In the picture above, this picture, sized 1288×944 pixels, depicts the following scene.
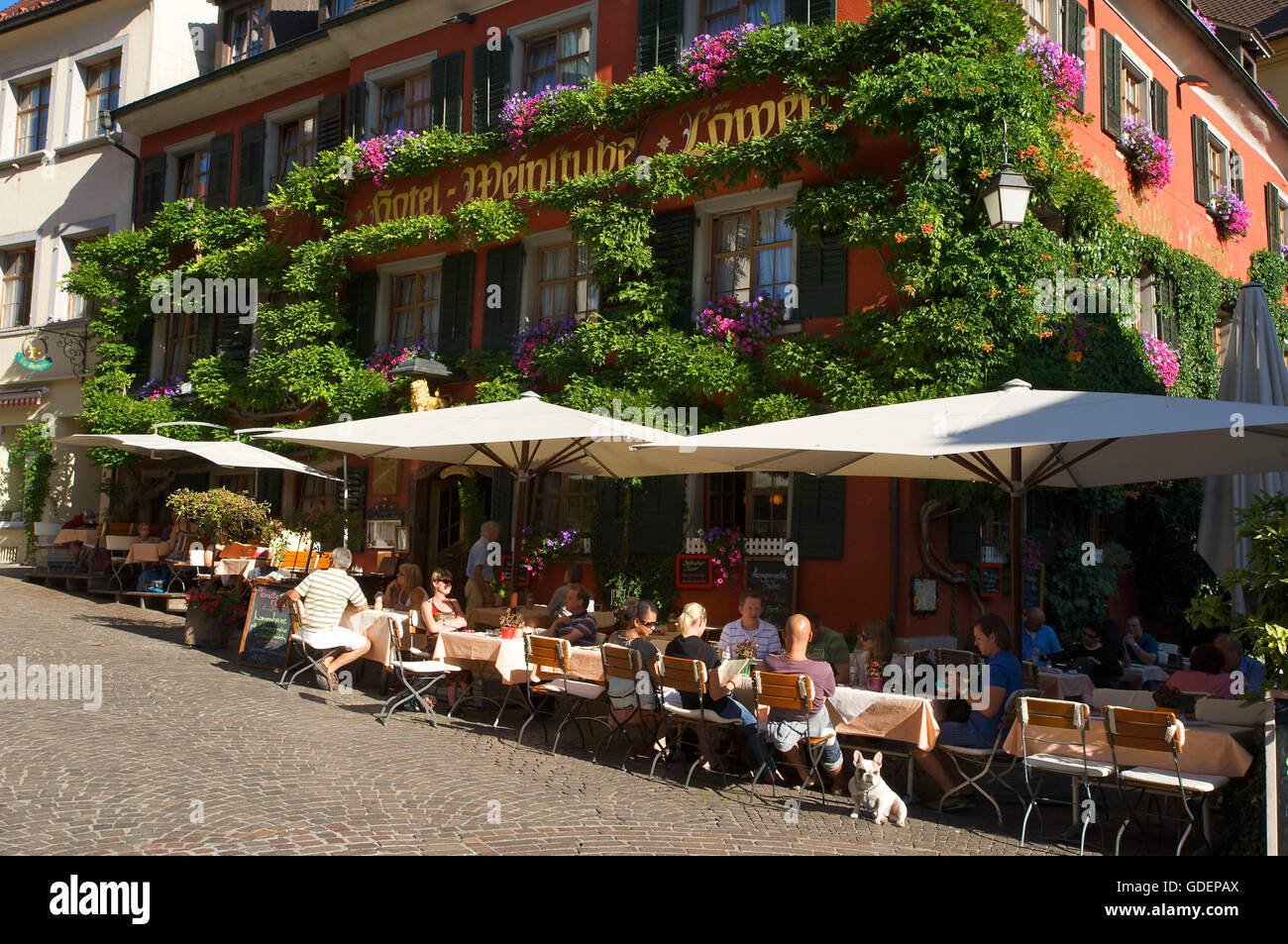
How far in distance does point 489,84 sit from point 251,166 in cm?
605

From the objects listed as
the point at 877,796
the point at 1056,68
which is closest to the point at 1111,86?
the point at 1056,68

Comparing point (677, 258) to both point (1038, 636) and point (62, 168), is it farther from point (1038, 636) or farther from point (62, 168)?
point (62, 168)

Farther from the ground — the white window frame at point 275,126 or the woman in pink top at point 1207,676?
the white window frame at point 275,126

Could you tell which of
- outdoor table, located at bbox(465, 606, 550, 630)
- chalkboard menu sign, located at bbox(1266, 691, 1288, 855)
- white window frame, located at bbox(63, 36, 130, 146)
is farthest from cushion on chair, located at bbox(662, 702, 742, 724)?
white window frame, located at bbox(63, 36, 130, 146)

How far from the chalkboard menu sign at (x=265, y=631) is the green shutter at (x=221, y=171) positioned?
10.6m

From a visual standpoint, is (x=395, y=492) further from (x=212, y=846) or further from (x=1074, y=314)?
(x=212, y=846)

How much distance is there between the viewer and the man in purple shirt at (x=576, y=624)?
30.2ft

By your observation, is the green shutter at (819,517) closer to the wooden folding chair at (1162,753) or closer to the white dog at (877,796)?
the white dog at (877,796)

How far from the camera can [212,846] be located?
4.96 meters

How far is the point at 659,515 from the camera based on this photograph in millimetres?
12547

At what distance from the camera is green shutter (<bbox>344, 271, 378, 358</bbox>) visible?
1658cm

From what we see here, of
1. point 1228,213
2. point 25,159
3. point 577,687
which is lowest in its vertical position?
point 577,687

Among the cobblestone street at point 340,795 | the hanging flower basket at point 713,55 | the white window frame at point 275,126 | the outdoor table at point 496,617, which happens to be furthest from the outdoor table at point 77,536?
the hanging flower basket at point 713,55

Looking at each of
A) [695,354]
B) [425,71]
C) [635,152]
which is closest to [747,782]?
[695,354]
